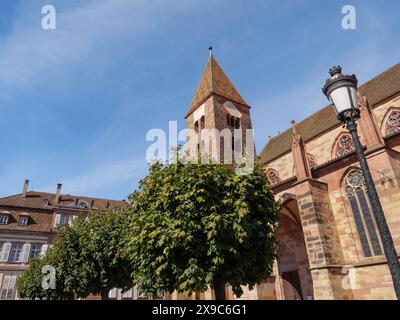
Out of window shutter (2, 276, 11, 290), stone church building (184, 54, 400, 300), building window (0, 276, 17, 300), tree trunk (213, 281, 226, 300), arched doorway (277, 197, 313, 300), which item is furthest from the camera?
window shutter (2, 276, 11, 290)

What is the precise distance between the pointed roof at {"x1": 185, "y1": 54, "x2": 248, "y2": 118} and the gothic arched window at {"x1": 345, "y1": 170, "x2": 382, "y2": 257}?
1836 cm

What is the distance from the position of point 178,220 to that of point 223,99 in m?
23.9

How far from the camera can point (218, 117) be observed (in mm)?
28562

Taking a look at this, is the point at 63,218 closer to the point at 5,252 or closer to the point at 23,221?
the point at 23,221

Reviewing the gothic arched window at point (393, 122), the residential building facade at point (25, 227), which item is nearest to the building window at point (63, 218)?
the residential building facade at point (25, 227)

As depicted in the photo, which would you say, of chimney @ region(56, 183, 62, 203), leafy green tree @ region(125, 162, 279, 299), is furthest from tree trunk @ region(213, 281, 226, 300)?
chimney @ region(56, 183, 62, 203)

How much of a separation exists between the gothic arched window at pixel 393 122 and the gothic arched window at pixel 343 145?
245 centimetres

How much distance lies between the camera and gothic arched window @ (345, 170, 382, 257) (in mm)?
13032

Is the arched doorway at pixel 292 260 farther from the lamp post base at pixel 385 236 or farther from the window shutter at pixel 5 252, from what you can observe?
the window shutter at pixel 5 252

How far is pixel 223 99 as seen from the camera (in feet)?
99.7

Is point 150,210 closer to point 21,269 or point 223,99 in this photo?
point 223,99

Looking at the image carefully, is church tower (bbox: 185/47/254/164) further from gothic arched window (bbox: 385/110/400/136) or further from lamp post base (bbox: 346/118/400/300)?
lamp post base (bbox: 346/118/400/300)
